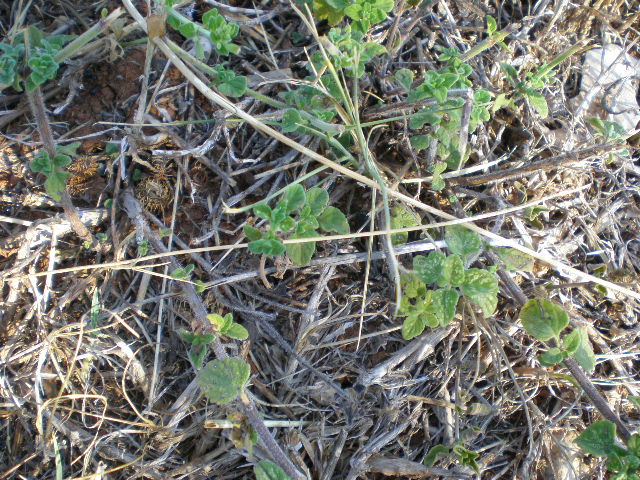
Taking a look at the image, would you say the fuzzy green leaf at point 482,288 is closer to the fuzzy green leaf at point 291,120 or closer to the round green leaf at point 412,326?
the round green leaf at point 412,326

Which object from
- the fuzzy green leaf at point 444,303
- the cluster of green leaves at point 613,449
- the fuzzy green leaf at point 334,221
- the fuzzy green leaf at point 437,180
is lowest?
the cluster of green leaves at point 613,449

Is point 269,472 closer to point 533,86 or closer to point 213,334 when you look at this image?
point 213,334

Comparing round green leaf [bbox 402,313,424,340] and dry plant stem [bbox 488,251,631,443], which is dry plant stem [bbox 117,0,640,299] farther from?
round green leaf [bbox 402,313,424,340]

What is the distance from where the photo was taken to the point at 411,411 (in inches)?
73.4

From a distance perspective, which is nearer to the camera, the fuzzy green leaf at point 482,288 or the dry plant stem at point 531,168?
the fuzzy green leaf at point 482,288

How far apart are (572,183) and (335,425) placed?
1361 millimetres

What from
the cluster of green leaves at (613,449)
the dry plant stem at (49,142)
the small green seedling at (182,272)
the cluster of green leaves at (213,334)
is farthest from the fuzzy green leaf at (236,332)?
Answer: the cluster of green leaves at (613,449)

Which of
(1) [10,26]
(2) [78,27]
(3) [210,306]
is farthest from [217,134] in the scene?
(1) [10,26]

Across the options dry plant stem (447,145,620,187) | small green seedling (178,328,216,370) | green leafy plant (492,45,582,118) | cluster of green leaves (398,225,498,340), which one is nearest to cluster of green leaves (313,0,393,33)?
green leafy plant (492,45,582,118)

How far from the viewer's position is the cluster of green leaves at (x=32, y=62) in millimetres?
1686

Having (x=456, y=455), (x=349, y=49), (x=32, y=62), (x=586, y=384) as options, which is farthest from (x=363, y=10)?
(x=456, y=455)

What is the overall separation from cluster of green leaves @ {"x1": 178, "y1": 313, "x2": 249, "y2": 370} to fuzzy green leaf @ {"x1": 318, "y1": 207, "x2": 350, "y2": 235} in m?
0.43

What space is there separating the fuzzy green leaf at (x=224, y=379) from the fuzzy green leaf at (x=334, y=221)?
51 cm

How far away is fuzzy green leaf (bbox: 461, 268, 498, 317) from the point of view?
1652mm
